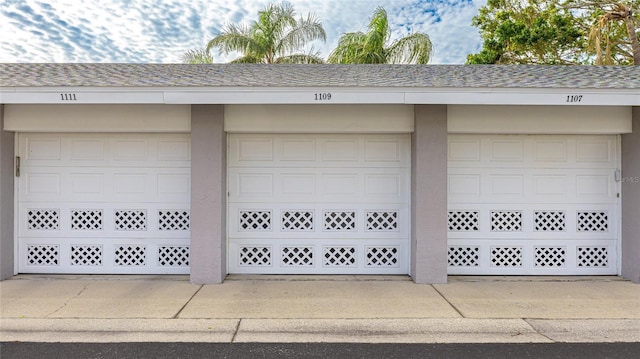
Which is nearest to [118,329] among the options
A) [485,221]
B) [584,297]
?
[485,221]

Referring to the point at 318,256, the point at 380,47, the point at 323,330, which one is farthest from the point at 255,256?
the point at 380,47

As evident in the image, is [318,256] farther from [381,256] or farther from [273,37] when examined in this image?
[273,37]

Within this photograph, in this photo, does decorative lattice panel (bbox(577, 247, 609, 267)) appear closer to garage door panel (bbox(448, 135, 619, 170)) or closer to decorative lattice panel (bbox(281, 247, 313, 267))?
garage door panel (bbox(448, 135, 619, 170))

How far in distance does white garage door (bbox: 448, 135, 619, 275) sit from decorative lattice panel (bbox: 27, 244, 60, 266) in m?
6.14

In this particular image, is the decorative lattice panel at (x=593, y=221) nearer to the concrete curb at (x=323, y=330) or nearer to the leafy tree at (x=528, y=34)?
the concrete curb at (x=323, y=330)

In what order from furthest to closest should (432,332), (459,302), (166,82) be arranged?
1. (166,82)
2. (459,302)
3. (432,332)

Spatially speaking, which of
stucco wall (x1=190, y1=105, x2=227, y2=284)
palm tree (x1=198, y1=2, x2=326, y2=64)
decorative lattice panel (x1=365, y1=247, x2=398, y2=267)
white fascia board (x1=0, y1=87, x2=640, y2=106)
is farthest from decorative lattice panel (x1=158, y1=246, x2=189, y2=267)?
palm tree (x1=198, y1=2, x2=326, y2=64)

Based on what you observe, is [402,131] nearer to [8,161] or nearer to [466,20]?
[8,161]

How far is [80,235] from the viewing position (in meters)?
6.18

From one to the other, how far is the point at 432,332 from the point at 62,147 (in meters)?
5.91

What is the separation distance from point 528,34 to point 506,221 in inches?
456

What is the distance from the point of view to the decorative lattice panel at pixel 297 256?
6.21 metres

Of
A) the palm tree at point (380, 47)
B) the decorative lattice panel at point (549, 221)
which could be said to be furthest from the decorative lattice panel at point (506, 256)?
the palm tree at point (380, 47)

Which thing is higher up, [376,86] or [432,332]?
[376,86]
